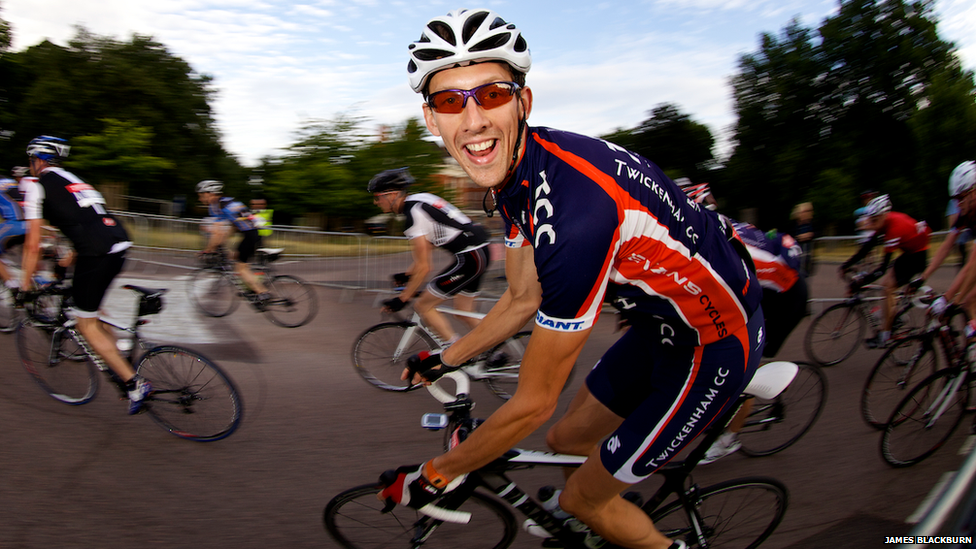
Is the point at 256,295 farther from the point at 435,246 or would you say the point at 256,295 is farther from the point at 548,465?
the point at 548,465

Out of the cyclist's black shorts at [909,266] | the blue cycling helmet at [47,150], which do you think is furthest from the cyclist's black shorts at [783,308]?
the blue cycling helmet at [47,150]

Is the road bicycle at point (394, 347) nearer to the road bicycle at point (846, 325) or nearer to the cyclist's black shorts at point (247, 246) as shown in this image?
the road bicycle at point (846, 325)

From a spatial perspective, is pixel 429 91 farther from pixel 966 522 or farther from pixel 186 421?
pixel 186 421

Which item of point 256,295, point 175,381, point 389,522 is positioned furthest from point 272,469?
point 256,295

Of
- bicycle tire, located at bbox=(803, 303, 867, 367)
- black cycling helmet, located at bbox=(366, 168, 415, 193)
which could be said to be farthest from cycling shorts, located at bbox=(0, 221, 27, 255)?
bicycle tire, located at bbox=(803, 303, 867, 367)

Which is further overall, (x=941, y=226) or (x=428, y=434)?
(x=941, y=226)

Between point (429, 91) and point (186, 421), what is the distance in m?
3.70

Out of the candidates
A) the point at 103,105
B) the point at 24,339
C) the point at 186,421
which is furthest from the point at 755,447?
the point at 103,105

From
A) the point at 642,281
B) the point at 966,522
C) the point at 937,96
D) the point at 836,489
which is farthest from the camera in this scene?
the point at 937,96

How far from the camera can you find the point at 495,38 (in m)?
2.20

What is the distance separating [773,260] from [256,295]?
6.93 m

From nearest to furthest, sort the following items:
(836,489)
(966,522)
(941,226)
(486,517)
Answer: (966,522) → (486,517) → (836,489) → (941,226)

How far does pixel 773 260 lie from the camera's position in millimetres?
4305

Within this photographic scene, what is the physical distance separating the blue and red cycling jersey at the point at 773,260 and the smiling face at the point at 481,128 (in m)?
2.73
